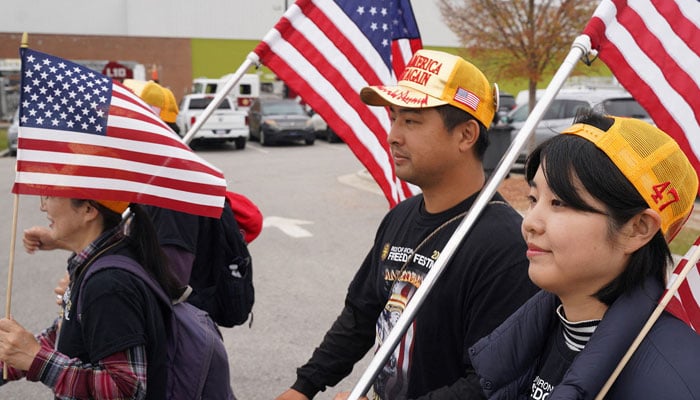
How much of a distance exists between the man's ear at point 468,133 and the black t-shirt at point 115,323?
1169 millimetres

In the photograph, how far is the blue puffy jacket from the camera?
4.56 ft

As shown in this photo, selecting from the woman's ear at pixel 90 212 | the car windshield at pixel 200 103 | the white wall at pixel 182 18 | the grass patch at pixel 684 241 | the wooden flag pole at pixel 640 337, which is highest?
the wooden flag pole at pixel 640 337

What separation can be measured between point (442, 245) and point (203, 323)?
3.11ft

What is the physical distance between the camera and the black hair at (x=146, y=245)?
2.42 metres

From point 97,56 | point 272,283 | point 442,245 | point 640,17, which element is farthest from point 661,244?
point 97,56

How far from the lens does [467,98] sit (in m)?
2.38

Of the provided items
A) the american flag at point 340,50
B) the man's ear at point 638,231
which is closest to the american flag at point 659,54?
the man's ear at point 638,231

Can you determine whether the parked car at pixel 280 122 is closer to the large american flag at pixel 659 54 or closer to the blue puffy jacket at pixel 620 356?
the large american flag at pixel 659 54

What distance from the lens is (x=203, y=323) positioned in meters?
2.57

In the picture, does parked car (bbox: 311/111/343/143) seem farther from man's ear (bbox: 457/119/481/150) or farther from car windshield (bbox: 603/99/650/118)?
man's ear (bbox: 457/119/481/150)

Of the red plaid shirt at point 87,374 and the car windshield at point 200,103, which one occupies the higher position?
the red plaid shirt at point 87,374

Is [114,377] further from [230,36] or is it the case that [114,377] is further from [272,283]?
[230,36]

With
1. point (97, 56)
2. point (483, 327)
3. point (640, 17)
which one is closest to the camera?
point (483, 327)

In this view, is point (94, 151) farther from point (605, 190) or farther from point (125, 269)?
point (605, 190)
